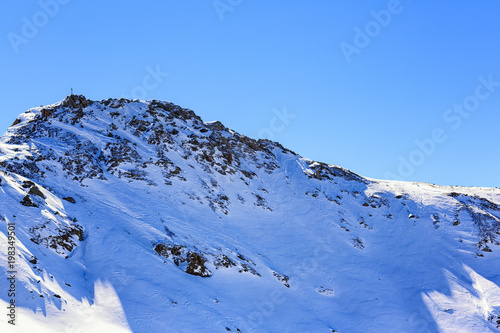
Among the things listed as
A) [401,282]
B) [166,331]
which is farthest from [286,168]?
[166,331]

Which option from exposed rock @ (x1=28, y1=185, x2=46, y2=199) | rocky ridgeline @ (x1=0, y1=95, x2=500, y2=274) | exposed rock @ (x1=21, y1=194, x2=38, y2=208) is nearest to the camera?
exposed rock @ (x1=21, y1=194, x2=38, y2=208)

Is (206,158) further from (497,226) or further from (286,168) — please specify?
(497,226)

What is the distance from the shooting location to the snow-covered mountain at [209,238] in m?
23.0

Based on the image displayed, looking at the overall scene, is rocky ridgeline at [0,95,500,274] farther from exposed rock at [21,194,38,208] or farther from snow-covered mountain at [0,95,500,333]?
snow-covered mountain at [0,95,500,333]

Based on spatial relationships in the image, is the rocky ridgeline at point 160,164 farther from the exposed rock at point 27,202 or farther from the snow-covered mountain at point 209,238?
the snow-covered mountain at point 209,238

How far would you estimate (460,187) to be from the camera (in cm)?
6388

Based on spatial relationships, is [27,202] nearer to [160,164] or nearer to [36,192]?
[36,192]

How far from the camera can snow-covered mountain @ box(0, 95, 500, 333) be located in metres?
23.0

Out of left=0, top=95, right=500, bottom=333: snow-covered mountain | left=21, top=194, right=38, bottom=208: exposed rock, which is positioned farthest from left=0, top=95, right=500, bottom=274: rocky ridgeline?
left=0, top=95, right=500, bottom=333: snow-covered mountain

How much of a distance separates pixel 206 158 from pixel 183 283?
92.5 feet

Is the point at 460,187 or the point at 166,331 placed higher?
the point at 460,187

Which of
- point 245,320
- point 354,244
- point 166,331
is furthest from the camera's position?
point 354,244

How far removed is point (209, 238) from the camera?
35.1 meters

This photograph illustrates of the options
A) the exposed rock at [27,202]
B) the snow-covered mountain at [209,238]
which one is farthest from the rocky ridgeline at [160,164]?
the snow-covered mountain at [209,238]
